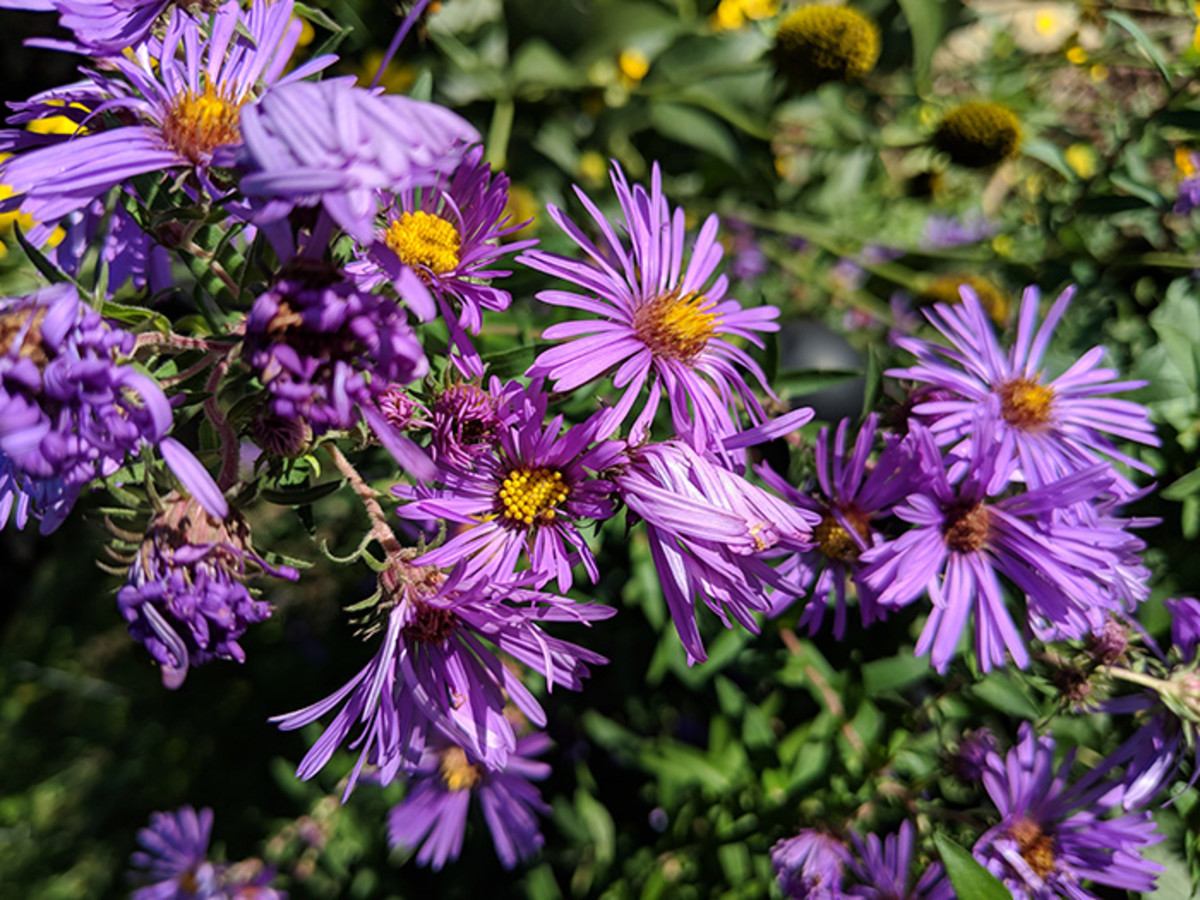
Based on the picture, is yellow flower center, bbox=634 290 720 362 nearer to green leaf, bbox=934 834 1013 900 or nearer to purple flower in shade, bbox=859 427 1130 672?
purple flower in shade, bbox=859 427 1130 672

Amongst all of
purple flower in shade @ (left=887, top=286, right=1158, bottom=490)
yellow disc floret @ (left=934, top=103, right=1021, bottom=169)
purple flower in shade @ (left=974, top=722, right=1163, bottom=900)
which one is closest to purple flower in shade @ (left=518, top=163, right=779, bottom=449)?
purple flower in shade @ (left=887, top=286, right=1158, bottom=490)

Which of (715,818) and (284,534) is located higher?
(284,534)

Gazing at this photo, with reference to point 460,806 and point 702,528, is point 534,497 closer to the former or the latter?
point 702,528

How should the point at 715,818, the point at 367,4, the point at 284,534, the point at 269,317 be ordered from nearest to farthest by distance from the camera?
1. the point at 269,317
2. the point at 715,818
3. the point at 367,4
4. the point at 284,534

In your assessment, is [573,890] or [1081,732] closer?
[1081,732]

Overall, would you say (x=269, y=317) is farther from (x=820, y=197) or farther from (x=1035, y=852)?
(x=820, y=197)

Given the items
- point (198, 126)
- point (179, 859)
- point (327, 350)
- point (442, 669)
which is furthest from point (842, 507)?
point (179, 859)

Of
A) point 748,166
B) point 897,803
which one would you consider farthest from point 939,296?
point 897,803
